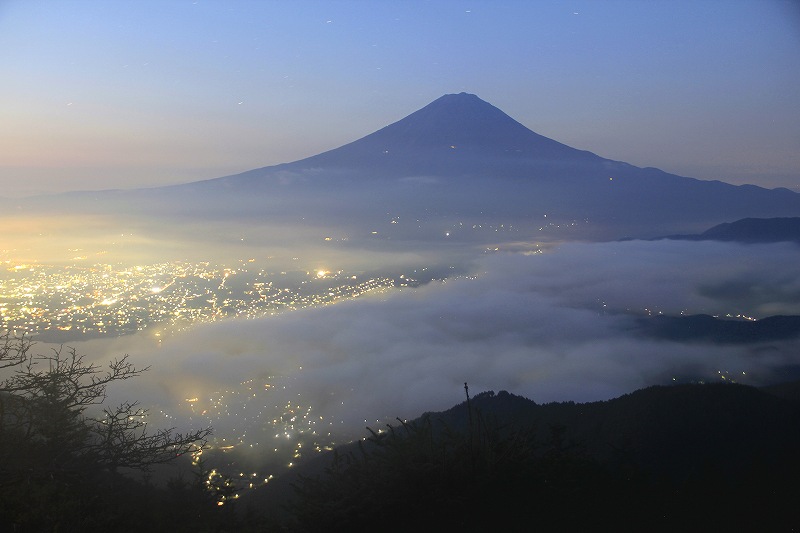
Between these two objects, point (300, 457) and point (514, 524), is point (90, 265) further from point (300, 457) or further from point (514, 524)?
point (514, 524)

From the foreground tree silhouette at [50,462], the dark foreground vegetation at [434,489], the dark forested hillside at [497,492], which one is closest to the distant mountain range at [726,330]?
the dark foreground vegetation at [434,489]

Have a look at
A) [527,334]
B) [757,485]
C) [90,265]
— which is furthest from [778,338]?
[90,265]

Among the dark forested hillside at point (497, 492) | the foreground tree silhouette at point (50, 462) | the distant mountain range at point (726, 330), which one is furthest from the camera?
the distant mountain range at point (726, 330)

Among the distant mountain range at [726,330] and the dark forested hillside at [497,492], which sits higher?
the dark forested hillside at [497,492]

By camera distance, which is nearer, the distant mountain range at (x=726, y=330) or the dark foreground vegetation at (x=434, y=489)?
the dark foreground vegetation at (x=434, y=489)

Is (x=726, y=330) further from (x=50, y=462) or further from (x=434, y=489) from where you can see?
(x=50, y=462)

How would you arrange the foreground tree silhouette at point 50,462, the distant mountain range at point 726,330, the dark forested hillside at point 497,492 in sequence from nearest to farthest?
the dark forested hillside at point 497,492, the foreground tree silhouette at point 50,462, the distant mountain range at point 726,330

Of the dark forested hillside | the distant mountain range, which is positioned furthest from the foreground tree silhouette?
the distant mountain range

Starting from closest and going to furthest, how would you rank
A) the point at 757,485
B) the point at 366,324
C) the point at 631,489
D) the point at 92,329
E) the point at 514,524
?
the point at 514,524 → the point at 631,489 → the point at 757,485 → the point at 92,329 → the point at 366,324

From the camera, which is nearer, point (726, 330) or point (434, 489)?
point (434, 489)

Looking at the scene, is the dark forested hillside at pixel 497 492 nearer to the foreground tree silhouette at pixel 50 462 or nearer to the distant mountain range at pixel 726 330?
the foreground tree silhouette at pixel 50 462

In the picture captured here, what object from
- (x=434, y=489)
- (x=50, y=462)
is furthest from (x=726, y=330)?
(x=50, y=462)
